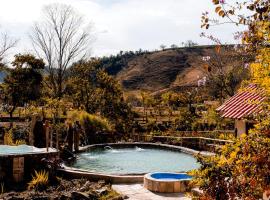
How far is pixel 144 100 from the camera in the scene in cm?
4281

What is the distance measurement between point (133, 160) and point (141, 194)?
7.85 metres

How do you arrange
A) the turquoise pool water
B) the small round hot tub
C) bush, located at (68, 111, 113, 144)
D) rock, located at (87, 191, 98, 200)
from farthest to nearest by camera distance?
bush, located at (68, 111, 113, 144)
the turquoise pool water
the small round hot tub
rock, located at (87, 191, 98, 200)

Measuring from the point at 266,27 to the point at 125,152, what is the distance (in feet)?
58.1

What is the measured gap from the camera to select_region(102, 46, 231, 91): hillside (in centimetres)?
9275

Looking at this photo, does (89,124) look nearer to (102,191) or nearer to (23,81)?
(102,191)

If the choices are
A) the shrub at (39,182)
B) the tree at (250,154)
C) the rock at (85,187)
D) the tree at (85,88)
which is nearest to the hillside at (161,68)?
the tree at (85,88)

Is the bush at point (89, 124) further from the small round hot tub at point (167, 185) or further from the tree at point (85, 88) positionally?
Result: the small round hot tub at point (167, 185)

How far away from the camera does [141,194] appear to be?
10.9 m

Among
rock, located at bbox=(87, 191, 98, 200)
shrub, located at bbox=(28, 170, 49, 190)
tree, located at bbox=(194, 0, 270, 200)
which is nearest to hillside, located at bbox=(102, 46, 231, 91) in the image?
shrub, located at bbox=(28, 170, 49, 190)

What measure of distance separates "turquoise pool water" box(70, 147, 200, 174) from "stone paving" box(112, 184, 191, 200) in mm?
3600

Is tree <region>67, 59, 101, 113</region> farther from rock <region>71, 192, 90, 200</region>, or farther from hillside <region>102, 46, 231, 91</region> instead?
hillside <region>102, 46, 231, 91</region>

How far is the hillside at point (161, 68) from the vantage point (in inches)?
3652

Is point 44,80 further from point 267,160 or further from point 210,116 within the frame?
point 267,160

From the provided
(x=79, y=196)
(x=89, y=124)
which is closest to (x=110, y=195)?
(x=79, y=196)
